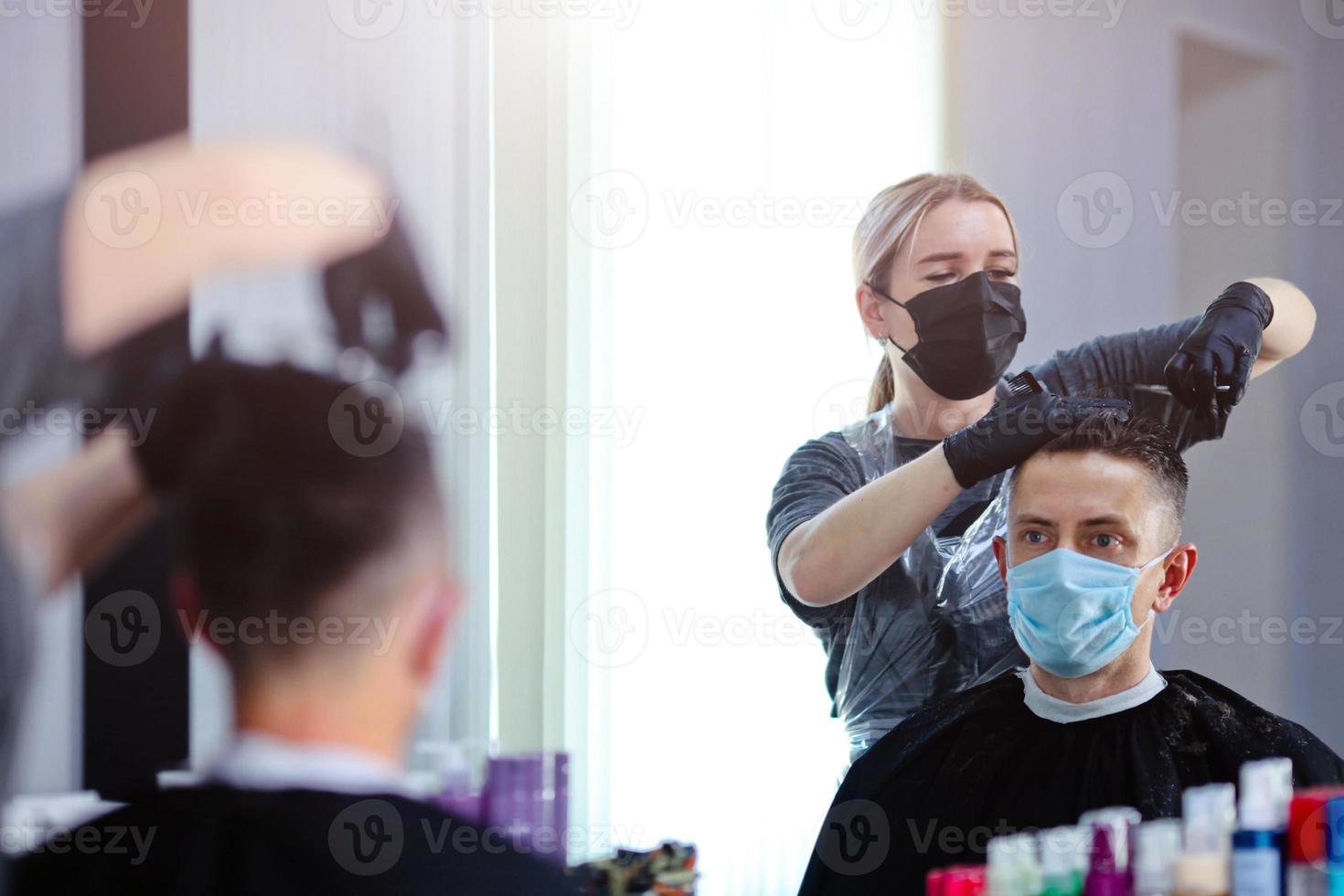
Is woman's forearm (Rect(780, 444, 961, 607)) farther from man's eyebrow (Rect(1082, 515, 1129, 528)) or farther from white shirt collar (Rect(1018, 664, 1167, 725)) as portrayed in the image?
white shirt collar (Rect(1018, 664, 1167, 725))

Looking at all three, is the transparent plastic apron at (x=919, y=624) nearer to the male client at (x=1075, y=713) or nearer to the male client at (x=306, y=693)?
the male client at (x=1075, y=713)

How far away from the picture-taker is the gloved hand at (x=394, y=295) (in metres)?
2.35

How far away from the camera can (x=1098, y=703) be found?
84.0 inches

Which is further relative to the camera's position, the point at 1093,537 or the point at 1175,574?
the point at 1175,574

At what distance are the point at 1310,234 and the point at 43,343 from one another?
2.21 metres

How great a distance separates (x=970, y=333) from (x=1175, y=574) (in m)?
0.54

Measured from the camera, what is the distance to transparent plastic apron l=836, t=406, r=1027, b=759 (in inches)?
90.7

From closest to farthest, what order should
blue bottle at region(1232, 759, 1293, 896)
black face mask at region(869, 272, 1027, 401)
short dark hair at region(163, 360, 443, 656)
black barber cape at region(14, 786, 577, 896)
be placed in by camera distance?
black barber cape at region(14, 786, 577, 896), short dark hair at region(163, 360, 443, 656), blue bottle at region(1232, 759, 1293, 896), black face mask at region(869, 272, 1027, 401)

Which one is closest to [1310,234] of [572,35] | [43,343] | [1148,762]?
[1148,762]

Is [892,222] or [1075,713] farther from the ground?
[892,222]

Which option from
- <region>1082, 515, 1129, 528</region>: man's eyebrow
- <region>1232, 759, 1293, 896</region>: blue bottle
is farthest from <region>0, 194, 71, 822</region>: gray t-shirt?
<region>1232, 759, 1293, 896</region>: blue bottle

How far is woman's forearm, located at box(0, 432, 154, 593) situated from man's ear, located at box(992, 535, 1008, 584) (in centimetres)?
139

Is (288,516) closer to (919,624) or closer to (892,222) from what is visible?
(919,624)

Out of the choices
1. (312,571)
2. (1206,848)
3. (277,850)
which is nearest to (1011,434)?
(1206,848)
